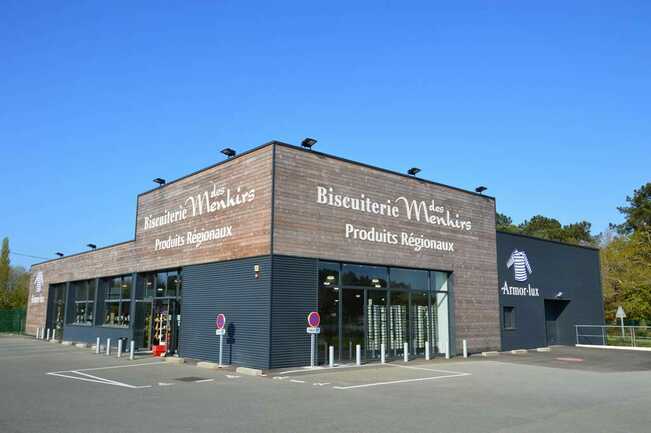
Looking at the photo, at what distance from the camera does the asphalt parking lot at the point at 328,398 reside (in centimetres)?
884

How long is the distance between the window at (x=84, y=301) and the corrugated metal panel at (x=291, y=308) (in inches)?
644

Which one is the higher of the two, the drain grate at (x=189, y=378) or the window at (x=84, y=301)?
the window at (x=84, y=301)

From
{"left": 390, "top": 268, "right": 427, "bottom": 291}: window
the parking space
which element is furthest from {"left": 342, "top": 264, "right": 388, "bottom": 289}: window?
the parking space

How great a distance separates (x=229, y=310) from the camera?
19016 mm

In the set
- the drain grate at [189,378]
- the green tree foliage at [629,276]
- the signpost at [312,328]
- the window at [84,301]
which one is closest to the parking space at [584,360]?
the signpost at [312,328]

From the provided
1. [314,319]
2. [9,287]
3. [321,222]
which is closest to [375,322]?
[314,319]

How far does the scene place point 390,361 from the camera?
19.9 m

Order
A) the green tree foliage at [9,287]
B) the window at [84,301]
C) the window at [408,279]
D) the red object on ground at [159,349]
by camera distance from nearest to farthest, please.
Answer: the window at [408,279] → the red object on ground at [159,349] → the window at [84,301] → the green tree foliage at [9,287]

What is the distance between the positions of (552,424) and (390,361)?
11.2m

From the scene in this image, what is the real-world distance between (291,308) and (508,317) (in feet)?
43.0

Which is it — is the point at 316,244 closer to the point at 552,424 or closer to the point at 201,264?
the point at 201,264

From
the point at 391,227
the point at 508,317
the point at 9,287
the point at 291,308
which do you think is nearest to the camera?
the point at 291,308

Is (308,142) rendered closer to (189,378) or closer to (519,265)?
(189,378)

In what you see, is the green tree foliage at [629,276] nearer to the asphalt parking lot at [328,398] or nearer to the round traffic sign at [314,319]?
the asphalt parking lot at [328,398]
